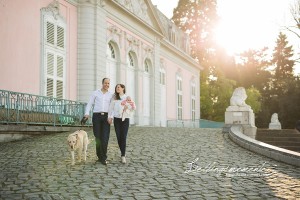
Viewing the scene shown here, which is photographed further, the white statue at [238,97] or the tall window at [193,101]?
the tall window at [193,101]

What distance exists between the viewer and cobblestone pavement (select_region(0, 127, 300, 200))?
583 centimetres

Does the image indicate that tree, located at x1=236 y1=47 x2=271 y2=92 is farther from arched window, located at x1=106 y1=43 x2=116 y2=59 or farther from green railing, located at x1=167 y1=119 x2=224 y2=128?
arched window, located at x1=106 y1=43 x2=116 y2=59

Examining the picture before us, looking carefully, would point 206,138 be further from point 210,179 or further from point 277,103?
point 277,103

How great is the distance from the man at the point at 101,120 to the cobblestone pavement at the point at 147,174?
0.31 meters

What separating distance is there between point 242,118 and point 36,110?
25.5 feet

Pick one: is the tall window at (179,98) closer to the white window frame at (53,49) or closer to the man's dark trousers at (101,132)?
the white window frame at (53,49)

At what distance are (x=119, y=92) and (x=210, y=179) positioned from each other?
257 cm

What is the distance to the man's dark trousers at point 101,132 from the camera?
8.12 meters

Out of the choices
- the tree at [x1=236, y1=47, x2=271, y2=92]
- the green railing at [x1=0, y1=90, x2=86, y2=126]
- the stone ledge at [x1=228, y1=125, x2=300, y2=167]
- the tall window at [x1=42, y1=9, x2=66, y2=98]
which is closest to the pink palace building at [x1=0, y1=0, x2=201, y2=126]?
the tall window at [x1=42, y1=9, x2=66, y2=98]

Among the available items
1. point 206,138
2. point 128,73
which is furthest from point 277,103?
point 206,138

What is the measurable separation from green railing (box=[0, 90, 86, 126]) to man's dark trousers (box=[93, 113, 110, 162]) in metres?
4.20

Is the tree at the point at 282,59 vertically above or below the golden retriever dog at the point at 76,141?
above

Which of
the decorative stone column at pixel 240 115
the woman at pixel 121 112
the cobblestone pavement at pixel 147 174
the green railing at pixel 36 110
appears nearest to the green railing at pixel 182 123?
the decorative stone column at pixel 240 115

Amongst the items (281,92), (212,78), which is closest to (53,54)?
(212,78)
